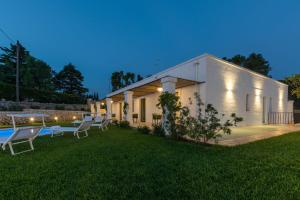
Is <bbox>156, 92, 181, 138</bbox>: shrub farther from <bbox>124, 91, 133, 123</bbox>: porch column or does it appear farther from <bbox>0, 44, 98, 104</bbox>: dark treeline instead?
<bbox>0, 44, 98, 104</bbox>: dark treeline

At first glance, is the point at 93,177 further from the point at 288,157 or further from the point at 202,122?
the point at 288,157

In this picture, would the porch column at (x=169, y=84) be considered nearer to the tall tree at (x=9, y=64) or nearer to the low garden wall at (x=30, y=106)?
the low garden wall at (x=30, y=106)

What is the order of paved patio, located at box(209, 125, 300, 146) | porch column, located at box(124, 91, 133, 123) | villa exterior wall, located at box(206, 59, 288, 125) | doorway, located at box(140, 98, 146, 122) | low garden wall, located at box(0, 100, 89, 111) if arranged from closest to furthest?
paved patio, located at box(209, 125, 300, 146) → villa exterior wall, located at box(206, 59, 288, 125) → porch column, located at box(124, 91, 133, 123) → low garden wall, located at box(0, 100, 89, 111) → doorway, located at box(140, 98, 146, 122)

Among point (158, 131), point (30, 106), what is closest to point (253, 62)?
point (158, 131)

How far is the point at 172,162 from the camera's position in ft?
12.6

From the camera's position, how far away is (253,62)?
28203mm

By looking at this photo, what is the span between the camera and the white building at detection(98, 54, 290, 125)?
395 inches

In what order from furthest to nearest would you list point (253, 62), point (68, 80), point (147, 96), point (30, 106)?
1. point (68, 80)
2. point (253, 62)
3. point (30, 106)
4. point (147, 96)

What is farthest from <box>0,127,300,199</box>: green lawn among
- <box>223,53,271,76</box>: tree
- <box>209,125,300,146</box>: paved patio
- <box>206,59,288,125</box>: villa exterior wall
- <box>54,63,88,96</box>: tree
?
<box>54,63,88,96</box>: tree

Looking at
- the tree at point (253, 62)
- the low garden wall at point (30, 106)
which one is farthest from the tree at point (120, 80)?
the tree at point (253, 62)

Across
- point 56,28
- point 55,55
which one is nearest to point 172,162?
point 56,28

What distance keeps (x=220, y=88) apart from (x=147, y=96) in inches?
288

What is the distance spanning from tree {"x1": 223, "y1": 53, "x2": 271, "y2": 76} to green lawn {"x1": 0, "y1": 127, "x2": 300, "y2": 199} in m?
27.1

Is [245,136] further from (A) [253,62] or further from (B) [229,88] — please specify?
(A) [253,62]
